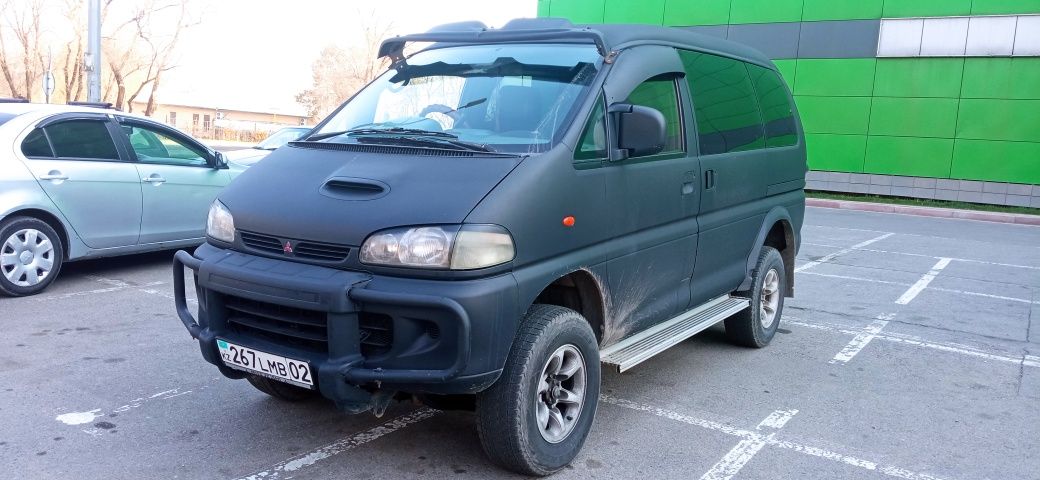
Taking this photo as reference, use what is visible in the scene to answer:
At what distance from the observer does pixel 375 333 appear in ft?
10.9

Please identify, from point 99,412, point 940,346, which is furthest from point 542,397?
point 940,346

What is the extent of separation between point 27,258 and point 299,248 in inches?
175

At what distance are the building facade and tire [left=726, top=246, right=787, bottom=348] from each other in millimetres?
16805

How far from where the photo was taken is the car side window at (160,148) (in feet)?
25.1

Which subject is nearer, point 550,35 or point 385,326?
point 385,326

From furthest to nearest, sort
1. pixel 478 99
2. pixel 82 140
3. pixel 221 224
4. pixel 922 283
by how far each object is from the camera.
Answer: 1. pixel 922 283
2. pixel 82 140
3. pixel 478 99
4. pixel 221 224

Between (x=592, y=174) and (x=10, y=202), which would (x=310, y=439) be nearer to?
(x=592, y=174)

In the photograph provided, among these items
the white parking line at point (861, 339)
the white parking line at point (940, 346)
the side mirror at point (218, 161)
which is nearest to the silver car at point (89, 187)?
the side mirror at point (218, 161)

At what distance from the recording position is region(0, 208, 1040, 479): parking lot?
3.85 meters

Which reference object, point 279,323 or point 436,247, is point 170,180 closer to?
point 279,323

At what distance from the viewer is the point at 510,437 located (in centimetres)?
346

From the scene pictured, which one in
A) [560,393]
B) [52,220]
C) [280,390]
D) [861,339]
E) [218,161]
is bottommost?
[861,339]

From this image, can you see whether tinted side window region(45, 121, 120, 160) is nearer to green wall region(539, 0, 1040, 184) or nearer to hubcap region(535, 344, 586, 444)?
hubcap region(535, 344, 586, 444)

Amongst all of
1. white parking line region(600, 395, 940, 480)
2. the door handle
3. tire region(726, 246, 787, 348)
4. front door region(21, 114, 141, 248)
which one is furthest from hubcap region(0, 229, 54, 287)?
tire region(726, 246, 787, 348)
